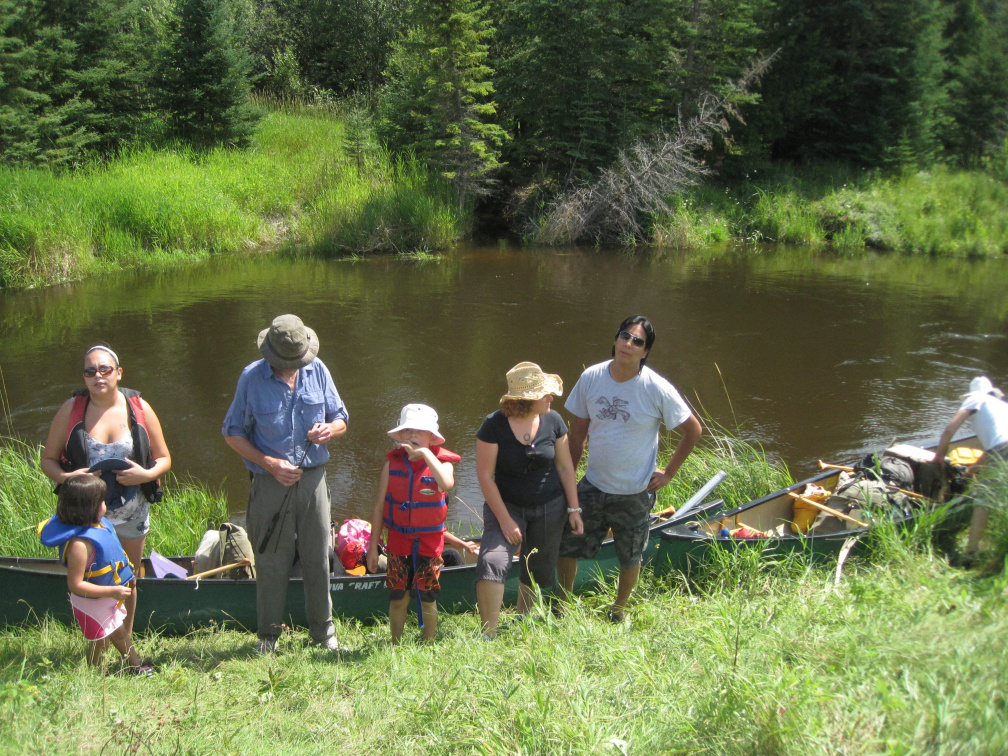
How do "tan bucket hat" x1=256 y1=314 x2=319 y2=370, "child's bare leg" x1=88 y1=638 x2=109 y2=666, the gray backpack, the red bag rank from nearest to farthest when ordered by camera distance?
"child's bare leg" x1=88 y1=638 x2=109 y2=666
"tan bucket hat" x1=256 y1=314 x2=319 y2=370
the gray backpack
the red bag

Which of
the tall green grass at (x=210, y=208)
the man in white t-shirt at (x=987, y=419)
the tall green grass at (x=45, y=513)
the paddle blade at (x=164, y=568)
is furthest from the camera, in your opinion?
the tall green grass at (x=210, y=208)

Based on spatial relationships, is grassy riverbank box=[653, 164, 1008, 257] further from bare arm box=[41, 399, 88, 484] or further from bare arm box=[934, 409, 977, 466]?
bare arm box=[41, 399, 88, 484]

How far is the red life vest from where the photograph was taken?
4055 mm

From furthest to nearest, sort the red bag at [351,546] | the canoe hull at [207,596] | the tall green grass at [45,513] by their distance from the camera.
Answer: the tall green grass at [45,513] → the red bag at [351,546] → the canoe hull at [207,596]

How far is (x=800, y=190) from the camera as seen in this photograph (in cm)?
2358

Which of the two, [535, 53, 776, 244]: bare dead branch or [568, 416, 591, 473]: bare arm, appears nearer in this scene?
[568, 416, 591, 473]: bare arm

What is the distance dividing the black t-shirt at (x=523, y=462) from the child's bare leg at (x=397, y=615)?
783 mm

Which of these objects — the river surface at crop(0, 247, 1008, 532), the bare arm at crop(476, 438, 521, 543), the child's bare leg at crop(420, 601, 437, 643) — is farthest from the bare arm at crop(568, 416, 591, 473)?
the river surface at crop(0, 247, 1008, 532)

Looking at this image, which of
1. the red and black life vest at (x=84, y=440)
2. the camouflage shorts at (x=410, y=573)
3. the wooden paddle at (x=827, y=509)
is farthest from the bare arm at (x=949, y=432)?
the red and black life vest at (x=84, y=440)

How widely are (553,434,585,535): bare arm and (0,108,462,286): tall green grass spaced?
1319 cm

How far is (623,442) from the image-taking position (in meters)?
4.28

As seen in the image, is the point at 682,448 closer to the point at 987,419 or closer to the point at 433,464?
the point at 433,464

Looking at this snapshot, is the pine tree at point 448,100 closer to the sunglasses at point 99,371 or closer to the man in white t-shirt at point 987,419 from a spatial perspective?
the man in white t-shirt at point 987,419

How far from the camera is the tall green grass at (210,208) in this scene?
14445 millimetres
